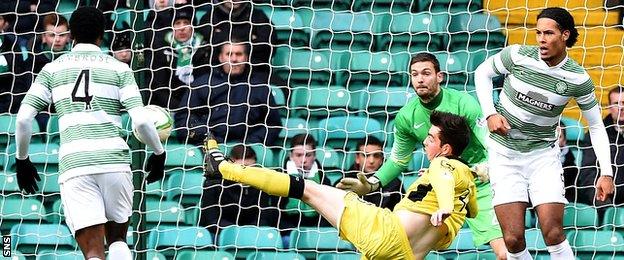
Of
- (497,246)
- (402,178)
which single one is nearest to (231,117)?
(402,178)

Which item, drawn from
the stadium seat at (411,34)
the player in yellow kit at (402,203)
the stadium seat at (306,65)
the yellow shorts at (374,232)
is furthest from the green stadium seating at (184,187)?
the yellow shorts at (374,232)

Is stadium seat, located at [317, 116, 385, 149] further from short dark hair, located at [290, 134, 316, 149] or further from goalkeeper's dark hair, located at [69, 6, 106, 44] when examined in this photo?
goalkeeper's dark hair, located at [69, 6, 106, 44]

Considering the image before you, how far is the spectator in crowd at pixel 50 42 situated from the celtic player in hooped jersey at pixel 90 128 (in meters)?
2.62

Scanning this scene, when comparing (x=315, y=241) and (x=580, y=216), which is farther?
(x=580, y=216)

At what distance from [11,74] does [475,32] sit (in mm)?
3143

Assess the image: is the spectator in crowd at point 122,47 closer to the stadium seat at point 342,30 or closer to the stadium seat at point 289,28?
the stadium seat at point 289,28

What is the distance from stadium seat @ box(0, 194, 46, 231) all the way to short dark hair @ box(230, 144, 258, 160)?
1299mm

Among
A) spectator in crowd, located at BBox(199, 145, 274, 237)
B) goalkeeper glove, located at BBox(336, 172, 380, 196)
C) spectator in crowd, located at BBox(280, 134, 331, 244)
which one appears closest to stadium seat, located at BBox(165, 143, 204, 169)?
spectator in crowd, located at BBox(199, 145, 274, 237)

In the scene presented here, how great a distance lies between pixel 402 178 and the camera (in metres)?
10.3

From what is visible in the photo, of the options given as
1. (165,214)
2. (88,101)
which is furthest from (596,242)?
(88,101)

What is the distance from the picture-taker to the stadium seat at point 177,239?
10.0 m

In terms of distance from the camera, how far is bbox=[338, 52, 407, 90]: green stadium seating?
10.7m

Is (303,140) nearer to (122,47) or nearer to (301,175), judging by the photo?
(301,175)

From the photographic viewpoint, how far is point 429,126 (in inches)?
355
